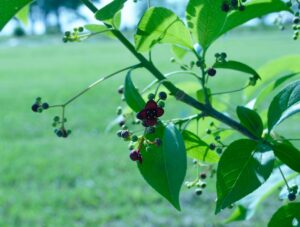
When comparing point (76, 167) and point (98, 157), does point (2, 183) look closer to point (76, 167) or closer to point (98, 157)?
point (76, 167)

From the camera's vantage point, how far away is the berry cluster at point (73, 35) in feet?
2.22

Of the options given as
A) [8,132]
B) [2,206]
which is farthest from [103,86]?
[2,206]

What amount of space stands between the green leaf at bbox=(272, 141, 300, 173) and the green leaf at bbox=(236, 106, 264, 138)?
0.03 m

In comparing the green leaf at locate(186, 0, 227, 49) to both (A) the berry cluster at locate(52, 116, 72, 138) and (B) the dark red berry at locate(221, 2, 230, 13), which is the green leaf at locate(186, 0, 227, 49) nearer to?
(B) the dark red berry at locate(221, 2, 230, 13)

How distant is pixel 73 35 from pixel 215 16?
0.16m

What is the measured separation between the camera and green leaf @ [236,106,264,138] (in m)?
0.71

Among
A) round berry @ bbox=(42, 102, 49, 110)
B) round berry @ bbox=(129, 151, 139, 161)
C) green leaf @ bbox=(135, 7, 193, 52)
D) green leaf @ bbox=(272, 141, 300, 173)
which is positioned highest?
green leaf @ bbox=(135, 7, 193, 52)

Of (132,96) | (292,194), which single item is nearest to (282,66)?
(292,194)

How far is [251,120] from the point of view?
0.71 meters

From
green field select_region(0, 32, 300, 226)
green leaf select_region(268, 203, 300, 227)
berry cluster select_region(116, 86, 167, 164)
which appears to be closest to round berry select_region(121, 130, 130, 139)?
berry cluster select_region(116, 86, 167, 164)

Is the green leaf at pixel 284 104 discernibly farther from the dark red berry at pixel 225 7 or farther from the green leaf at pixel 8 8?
the green leaf at pixel 8 8

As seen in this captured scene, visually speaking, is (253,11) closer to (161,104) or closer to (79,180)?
(161,104)

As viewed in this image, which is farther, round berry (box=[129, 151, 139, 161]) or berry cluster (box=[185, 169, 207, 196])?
berry cluster (box=[185, 169, 207, 196])

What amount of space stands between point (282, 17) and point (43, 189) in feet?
13.5
